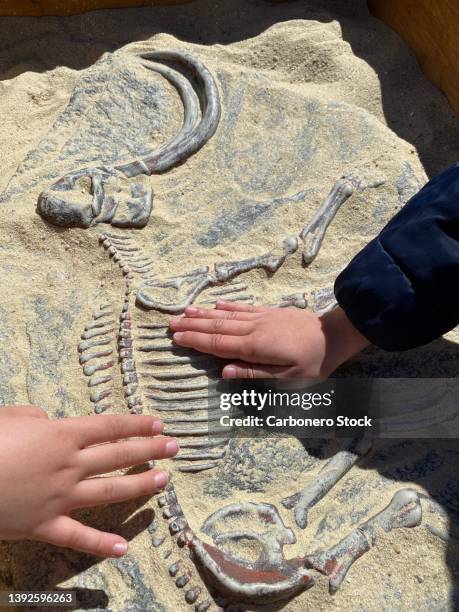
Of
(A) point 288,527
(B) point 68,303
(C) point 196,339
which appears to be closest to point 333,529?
(A) point 288,527

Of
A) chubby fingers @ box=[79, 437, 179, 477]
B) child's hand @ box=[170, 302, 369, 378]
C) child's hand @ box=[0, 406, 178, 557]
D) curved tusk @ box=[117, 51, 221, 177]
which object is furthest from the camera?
curved tusk @ box=[117, 51, 221, 177]

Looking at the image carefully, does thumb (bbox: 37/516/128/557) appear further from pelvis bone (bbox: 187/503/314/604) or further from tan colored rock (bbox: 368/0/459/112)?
tan colored rock (bbox: 368/0/459/112)

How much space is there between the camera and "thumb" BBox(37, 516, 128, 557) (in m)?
1.50

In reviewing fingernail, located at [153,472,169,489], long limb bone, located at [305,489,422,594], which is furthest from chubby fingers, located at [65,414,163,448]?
long limb bone, located at [305,489,422,594]

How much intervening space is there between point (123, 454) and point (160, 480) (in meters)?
0.11

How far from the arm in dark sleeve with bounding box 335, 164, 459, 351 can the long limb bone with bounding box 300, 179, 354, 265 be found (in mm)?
367

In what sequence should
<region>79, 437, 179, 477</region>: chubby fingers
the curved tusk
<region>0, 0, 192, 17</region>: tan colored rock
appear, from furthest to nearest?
1. <region>0, 0, 192, 17</region>: tan colored rock
2. the curved tusk
3. <region>79, 437, 179, 477</region>: chubby fingers

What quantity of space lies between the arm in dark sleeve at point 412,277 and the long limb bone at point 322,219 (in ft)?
1.20

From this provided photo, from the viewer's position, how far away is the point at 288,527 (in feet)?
5.52

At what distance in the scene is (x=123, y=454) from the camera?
1.60 metres

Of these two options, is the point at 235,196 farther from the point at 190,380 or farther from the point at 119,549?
the point at 119,549

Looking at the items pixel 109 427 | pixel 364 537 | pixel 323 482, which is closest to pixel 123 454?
pixel 109 427

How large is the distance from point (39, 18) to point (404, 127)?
5.33 ft

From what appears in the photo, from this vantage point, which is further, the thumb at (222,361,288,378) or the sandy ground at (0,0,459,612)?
the thumb at (222,361,288,378)
